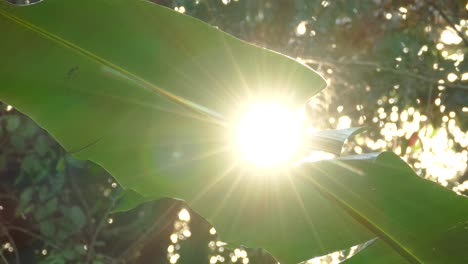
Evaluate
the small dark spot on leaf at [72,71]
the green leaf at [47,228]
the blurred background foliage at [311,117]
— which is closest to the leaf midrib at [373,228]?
the small dark spot on leaf at [72,71]

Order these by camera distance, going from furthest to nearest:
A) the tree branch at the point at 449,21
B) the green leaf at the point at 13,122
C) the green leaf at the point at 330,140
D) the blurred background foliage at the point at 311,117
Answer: the tree branch at the point at 449,21, the blurred background foliage at the point at 311,117, the green leaf at the point at 13,122, the green leaf at the point at 330,140

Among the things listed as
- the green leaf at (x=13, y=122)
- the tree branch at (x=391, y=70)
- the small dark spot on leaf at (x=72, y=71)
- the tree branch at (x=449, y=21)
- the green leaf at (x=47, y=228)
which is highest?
the tree branch at (x=449, y=21)

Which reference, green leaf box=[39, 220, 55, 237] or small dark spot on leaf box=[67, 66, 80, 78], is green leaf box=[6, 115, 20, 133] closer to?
Result: green leaf box=[39, 220, 55, 237]

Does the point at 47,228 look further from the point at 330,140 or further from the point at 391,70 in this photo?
the point at 330,140

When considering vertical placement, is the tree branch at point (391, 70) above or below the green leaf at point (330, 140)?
above

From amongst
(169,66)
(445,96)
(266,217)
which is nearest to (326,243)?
(266,217)

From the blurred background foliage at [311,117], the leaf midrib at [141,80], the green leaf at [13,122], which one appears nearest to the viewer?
the leaf midrib at [141,80]

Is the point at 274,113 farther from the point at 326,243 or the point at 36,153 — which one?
the point at 36,153

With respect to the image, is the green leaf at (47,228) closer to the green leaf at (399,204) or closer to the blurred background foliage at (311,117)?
the blurred background foliage at (311,117)
